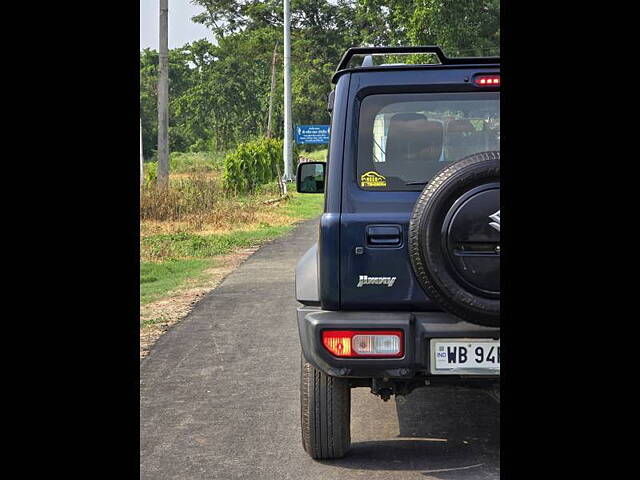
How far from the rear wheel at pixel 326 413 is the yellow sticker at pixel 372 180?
3.20 feet

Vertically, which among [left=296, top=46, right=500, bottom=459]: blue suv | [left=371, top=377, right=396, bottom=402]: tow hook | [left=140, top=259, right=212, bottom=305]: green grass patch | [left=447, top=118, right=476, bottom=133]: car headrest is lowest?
[left=140, top=259, right=212, bottom=305]: green grass patch

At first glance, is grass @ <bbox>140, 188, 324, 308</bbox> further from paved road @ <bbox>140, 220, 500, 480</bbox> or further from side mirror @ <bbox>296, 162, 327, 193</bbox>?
side mirror @ <bbox>296, 162, 327, 193</bbox>

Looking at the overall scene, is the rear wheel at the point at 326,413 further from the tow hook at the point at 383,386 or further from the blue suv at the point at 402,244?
the tow hook at the point at 383,386

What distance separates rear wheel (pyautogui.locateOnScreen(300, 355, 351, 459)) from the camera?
17.0ft

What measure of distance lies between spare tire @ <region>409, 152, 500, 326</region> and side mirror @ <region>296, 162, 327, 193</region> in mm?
1782

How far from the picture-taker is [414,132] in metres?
5.03

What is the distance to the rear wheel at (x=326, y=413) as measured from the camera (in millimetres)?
5168

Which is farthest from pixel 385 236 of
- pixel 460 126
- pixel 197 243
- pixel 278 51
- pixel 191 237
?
pixel 278 51

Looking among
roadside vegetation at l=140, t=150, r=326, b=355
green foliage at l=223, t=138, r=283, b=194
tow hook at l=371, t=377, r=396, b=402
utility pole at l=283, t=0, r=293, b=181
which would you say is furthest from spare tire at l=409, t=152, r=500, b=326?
utility pole at l=283, t=0, r=293, b=181

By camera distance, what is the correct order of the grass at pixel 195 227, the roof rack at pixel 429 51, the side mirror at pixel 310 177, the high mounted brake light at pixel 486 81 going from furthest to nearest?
the grass at pixel 195 227 → the side mirror at pixel 310 177 → the high mounted brake light at pixel 486 81 → the roof rack at pixel 429 51

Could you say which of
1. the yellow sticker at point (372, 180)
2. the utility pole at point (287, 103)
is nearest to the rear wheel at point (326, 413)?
the yellow sticker at point (372, 180)

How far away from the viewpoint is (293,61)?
5966 cm

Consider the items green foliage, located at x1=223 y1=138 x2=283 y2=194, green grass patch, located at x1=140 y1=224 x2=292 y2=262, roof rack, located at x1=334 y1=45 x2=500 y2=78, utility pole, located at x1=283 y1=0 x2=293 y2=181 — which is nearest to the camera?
roof rack, located at x1=334 y1=45 x2=500 y2=78
